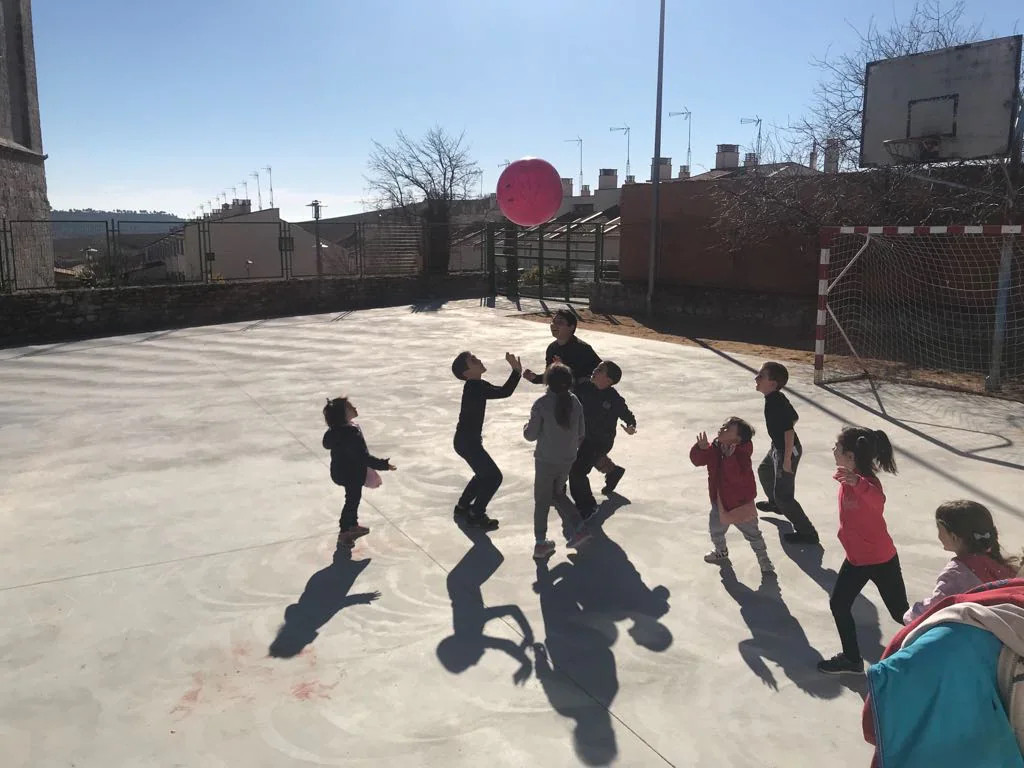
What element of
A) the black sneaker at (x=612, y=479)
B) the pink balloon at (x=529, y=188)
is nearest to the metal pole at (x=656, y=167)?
the pink balloon at (x=529, y=188)

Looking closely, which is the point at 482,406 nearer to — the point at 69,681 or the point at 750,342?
the point at 69,681

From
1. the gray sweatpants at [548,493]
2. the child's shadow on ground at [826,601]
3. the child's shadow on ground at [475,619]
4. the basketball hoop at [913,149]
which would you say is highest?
the basketball hoop at [913,149]

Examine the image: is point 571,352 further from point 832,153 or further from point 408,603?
point 832,153

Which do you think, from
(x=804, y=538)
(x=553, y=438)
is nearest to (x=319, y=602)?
(x=553, y=438)

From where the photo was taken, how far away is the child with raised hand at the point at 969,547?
9.04 ft

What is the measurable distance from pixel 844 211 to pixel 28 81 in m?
24.2

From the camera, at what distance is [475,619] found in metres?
4.40

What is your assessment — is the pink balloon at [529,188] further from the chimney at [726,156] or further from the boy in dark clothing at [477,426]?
the chimney at [726,156]

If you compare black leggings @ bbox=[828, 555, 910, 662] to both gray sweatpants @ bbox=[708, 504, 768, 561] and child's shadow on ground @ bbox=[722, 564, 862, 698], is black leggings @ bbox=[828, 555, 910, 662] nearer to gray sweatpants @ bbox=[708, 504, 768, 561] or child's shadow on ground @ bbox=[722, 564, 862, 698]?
child's shadow on ground @ bbox=[722, 564, 862, 698]

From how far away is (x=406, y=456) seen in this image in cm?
750

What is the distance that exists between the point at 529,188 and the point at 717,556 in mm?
5642

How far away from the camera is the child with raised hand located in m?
2.75

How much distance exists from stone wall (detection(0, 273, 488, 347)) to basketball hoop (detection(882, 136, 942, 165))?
12923mm

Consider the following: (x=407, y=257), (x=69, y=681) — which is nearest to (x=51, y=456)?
(x=69, y=681)
